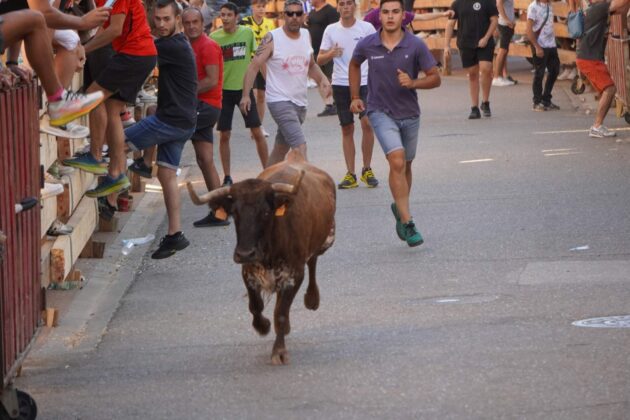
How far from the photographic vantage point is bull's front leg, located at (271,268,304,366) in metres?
8.66

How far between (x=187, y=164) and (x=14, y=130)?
1211cm

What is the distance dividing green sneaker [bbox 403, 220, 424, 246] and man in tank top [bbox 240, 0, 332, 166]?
3.24 meters

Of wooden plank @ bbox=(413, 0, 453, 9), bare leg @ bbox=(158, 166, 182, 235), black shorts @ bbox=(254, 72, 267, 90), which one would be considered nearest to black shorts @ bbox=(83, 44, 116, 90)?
bare leg @ bbox=(158, 166, 182, 235)

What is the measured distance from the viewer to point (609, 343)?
28.1 ft

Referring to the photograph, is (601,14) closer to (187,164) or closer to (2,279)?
(187,164)

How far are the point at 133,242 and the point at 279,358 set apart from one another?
516cm

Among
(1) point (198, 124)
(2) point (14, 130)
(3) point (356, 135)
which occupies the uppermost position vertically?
(2) point (14, 130)

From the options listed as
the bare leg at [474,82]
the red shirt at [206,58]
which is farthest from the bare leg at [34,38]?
the bare leg at [474,82]

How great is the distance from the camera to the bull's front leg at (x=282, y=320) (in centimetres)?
866

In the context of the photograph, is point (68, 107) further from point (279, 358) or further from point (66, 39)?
point (279, 358)

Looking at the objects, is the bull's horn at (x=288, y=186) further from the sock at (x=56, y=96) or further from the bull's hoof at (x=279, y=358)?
the sock at (x=56, y=96)

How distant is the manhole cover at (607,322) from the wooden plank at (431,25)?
25.9 metres

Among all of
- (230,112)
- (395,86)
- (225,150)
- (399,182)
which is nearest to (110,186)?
(399,182)

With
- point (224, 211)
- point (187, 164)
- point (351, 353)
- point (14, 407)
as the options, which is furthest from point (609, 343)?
point (187, 164)
